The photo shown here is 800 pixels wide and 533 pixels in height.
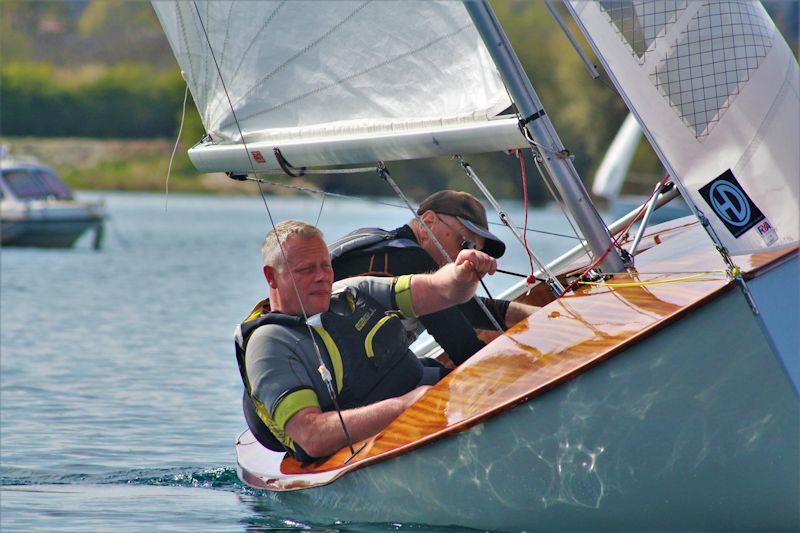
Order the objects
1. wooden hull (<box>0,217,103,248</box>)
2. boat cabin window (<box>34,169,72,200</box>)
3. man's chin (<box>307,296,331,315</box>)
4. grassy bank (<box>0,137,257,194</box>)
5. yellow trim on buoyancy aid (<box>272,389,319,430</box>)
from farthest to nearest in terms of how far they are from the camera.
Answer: grassy bank (<box>0,137,257,194</box>) → boat cabin window (<box>34,169,72,200</box>) → wooden hull (<box>0,217,103,248</box>) → man's chin (<box>307,296,331,315</box>) → yellow trim on buoyancy aid (<box>272,389,319,430</box>)

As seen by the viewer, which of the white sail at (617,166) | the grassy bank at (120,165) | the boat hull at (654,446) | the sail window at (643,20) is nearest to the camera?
the boat hull at (654,446)

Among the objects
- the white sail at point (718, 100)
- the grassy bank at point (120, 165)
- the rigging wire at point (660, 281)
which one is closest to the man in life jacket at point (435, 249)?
the rigging wire at point (660, 281)

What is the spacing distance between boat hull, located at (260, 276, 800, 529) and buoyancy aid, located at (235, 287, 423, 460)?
0.43 meters

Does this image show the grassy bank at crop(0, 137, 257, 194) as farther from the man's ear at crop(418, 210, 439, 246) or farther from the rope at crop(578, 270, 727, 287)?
the rope at crop(578, 270, 727, 287)

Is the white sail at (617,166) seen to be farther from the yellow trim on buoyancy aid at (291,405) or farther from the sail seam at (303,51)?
the yellow trim on buoyancy aid at (291,405)

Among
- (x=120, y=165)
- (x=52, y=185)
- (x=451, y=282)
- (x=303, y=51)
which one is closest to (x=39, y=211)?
(x=52, y=185)

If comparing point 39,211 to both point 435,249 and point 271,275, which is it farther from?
point 271,275

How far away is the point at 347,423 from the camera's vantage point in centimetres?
421

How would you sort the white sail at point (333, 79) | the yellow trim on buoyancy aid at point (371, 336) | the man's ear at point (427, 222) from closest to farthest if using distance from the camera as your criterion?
the yellow trim on buoyancy aid at point (371, 336)
the white sail at point (333, 79)
the man's ear at point (427, 222)

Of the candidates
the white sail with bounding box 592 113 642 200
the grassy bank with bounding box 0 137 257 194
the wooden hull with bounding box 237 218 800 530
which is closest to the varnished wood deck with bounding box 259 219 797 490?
the wooden hull with bounding box 237 218 800 530

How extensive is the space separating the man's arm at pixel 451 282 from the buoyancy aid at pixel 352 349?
12cm

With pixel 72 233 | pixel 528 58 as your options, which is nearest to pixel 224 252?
pixel 72 233

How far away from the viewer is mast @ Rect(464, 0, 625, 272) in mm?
4402

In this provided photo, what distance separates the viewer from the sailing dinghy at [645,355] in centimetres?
370
